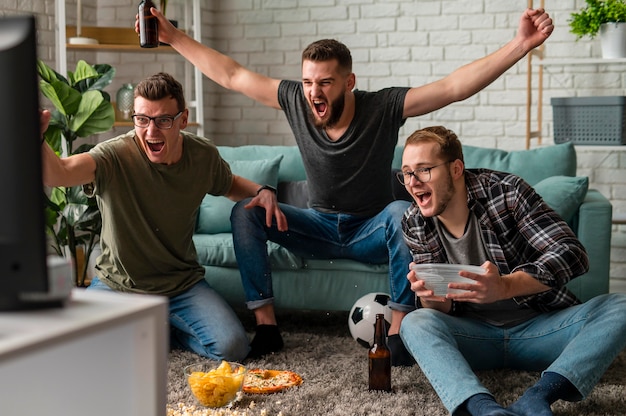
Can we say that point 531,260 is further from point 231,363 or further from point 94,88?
point 94,88

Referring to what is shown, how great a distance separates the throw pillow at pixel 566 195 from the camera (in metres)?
3.21

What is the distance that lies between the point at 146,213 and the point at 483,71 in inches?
51.6

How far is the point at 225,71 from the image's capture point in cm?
348

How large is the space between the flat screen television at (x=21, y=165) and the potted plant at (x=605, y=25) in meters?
3.60

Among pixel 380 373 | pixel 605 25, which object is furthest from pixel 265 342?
pixel 605 25

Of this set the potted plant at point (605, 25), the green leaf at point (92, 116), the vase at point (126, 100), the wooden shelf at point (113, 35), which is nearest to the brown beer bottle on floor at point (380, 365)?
the green leaf at point (92, 116)

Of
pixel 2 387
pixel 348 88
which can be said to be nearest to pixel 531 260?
pixel 348 88

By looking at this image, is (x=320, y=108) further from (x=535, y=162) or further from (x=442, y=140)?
(x=535, y=162)

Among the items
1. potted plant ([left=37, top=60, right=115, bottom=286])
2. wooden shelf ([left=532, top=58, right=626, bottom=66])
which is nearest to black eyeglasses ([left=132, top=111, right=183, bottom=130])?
potted plant ([left=37, top=60, right=115, bottom=286])

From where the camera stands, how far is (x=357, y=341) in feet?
10.4

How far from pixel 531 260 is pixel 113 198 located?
4.58 feet

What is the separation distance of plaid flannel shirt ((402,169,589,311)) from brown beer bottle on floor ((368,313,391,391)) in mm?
285

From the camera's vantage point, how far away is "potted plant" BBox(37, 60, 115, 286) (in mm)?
3793

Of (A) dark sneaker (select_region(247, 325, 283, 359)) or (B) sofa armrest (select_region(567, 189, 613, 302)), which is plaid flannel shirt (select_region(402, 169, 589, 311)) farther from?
(A) dark sneaker (select_region(247, 325, 283, 359))
